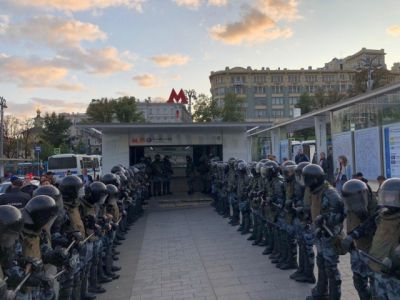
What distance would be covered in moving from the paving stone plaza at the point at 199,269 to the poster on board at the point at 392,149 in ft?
8.75

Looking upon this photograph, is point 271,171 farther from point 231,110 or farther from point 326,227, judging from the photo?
point 231,110

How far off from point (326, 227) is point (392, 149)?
5226mm

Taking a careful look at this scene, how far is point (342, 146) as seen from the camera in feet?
39.7

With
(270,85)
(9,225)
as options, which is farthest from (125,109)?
(270,85)

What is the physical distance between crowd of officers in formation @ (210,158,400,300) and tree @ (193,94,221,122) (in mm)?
38395

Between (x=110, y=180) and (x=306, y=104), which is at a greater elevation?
(x=306, y=104)

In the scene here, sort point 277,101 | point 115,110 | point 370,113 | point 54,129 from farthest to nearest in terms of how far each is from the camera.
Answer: point 277,101, point 54,129, point 115,110, point 370,113

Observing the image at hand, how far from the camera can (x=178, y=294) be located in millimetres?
6406

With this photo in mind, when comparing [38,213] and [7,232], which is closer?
[7,232]


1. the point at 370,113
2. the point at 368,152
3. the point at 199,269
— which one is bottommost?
the point at 199,269

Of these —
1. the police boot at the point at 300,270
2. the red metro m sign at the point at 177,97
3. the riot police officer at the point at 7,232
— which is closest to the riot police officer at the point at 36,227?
the riot police officer at the point at 7,232

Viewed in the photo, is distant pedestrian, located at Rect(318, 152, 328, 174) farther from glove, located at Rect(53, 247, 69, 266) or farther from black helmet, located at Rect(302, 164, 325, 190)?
glove, located at Rect(53, 247, 69, 266)

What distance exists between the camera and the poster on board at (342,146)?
11.5m

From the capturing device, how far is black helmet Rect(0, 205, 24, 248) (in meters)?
3.35
